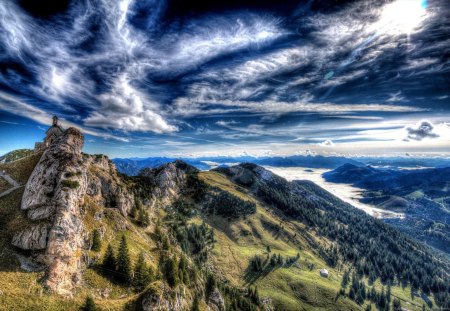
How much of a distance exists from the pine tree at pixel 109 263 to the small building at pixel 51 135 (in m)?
62.2

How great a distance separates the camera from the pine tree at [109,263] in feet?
198

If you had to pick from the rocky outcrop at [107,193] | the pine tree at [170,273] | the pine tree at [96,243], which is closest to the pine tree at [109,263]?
the pine tree at [96,243]

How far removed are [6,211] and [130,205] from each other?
69.0m

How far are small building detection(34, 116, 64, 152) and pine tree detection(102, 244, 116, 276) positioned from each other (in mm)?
62244

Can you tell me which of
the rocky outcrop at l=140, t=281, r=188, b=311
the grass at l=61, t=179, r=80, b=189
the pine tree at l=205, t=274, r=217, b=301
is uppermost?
the grass at l=61, t=179, r=80, b=189

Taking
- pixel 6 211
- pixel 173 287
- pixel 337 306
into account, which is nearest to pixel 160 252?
pixel 173 287

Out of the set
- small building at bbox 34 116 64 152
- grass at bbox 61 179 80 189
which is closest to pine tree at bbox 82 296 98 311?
grass at bbox 61 179 80 189

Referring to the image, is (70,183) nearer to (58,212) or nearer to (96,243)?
(58,212)

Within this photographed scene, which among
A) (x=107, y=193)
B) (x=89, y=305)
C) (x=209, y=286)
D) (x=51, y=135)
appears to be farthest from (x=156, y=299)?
(x=51, y=135)

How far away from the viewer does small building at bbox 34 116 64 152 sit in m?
99.8

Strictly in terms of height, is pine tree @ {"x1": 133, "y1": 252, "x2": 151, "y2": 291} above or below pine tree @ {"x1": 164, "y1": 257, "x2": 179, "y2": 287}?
above

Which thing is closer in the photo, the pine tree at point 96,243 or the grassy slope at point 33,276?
the grassy slope at point 33,276

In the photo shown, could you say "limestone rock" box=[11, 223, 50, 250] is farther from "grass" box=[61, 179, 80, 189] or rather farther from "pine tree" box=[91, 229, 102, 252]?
"grass" box=[61, 179, 80, 189]

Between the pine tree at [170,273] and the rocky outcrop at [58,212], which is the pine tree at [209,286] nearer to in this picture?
the pine tree at [170,273]
